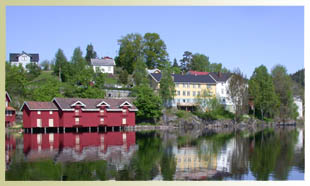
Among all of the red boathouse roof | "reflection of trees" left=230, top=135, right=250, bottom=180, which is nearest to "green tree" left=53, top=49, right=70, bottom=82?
the red boathouse roof

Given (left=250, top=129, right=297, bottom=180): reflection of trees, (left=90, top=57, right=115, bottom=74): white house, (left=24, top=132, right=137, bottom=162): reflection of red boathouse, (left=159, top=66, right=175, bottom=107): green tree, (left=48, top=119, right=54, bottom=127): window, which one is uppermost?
(left=90, top=57, right=115, bottom=74): white house

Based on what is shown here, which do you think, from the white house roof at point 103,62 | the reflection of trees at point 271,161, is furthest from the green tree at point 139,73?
the reflection of trees at point 271,161

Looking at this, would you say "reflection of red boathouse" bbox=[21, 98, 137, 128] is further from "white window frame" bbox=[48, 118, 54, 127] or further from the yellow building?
the yellow building

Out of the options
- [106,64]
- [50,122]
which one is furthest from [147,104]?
[106,64]

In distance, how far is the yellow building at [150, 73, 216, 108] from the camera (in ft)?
257

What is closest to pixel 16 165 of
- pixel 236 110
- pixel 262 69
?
pixel 236 110

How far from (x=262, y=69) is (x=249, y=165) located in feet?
200

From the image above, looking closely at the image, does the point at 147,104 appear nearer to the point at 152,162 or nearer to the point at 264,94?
the point at 264,94

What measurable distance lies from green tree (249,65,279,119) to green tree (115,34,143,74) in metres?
26.1

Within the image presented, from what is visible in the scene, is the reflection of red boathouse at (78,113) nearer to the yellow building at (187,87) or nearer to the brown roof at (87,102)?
the brown roof at (87,102)

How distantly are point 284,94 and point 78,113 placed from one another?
145ft

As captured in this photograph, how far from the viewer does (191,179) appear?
21.2 meters

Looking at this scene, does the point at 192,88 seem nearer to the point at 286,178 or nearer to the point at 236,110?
the point at 236,110

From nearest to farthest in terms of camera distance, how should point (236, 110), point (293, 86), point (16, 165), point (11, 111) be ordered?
1. point (16, 165)
2. point (11, 111)
3. point (236, 110)
4. point (293, 86)
